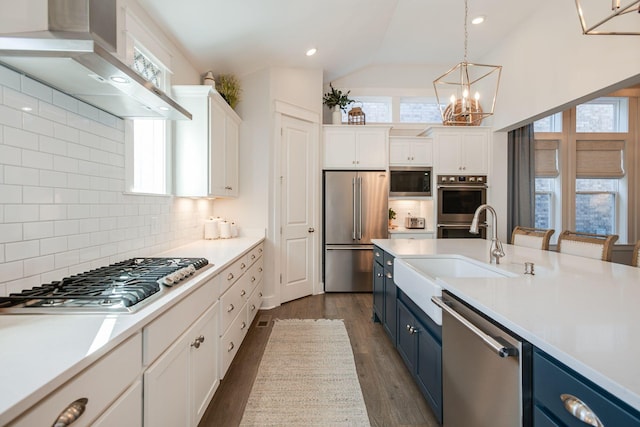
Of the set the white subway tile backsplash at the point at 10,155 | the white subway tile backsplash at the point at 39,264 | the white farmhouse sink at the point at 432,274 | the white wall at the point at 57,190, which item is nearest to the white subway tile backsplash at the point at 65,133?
the white wall at the point at 57,190

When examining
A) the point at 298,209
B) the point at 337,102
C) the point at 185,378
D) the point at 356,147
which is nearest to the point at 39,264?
the point at 185,378

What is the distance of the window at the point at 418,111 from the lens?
497cm

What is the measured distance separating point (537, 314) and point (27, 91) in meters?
2.14

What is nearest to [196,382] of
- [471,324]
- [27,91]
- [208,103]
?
[471,324]

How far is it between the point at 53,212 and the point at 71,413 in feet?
3.49

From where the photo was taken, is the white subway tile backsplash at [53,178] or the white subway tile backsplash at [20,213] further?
the white subway tile backsplash at [53,178]

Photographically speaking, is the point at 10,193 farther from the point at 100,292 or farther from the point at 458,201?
the point at 458,201

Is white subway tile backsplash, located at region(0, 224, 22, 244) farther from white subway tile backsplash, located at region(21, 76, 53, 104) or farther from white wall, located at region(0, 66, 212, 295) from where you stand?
white subway tile backsplash, located at region(21, 76, 53, 104)

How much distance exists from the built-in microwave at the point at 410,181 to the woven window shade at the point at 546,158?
1829mm

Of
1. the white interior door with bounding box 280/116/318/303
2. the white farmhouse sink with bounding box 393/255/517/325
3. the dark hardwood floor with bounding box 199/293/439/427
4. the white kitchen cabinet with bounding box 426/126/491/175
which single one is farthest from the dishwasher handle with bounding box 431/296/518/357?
the white kitchen cabinet with bounding box 426/126/491/175

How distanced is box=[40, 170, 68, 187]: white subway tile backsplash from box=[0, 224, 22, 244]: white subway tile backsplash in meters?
0.23

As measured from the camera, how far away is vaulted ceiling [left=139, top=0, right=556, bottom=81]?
2537 millimetres

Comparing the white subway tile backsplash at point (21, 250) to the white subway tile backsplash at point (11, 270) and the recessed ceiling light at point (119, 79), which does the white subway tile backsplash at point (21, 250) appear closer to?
the white subway tile backsplash at point (11, 270)

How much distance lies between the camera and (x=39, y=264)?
1.30 m
